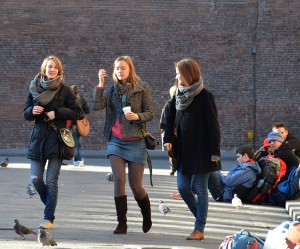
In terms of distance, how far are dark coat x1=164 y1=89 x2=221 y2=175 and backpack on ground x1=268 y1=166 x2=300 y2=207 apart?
3.88 meters

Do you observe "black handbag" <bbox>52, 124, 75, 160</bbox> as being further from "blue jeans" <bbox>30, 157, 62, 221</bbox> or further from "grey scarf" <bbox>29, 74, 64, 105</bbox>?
"grey scarf" <bbox>29, 74, 64, 105</bbox>

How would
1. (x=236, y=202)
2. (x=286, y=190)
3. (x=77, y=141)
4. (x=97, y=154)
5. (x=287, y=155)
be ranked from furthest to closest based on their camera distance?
(x=97, y=154) → (x=77, y=141) → (x=287, y=155) → (x=286, y=190) → (x=236, y=202)

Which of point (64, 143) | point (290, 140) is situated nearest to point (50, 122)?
point (64, 143)

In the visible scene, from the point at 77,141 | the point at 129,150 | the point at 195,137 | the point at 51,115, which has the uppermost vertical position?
the point at 51,115

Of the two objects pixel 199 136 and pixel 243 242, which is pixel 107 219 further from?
pixel 243 242

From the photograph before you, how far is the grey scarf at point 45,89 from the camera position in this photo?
9.52m

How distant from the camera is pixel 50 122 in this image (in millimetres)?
9531

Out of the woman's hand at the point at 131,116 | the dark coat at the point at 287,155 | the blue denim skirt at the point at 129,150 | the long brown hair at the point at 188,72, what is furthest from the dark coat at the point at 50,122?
the dark coat at the point at 287,155

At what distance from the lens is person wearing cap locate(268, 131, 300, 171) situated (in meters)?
13.1

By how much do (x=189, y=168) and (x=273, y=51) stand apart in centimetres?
1734

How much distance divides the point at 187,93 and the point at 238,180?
401 cm

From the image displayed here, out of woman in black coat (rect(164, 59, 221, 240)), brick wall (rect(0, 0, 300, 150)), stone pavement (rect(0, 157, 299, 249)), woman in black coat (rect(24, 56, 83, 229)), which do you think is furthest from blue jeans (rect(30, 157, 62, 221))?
brick wall (rect(0, 0, 300, 150))

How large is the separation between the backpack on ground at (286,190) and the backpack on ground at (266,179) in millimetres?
70

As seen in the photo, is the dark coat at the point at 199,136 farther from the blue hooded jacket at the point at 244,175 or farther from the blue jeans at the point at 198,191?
the blue hooded jacket at the point at 244,175
